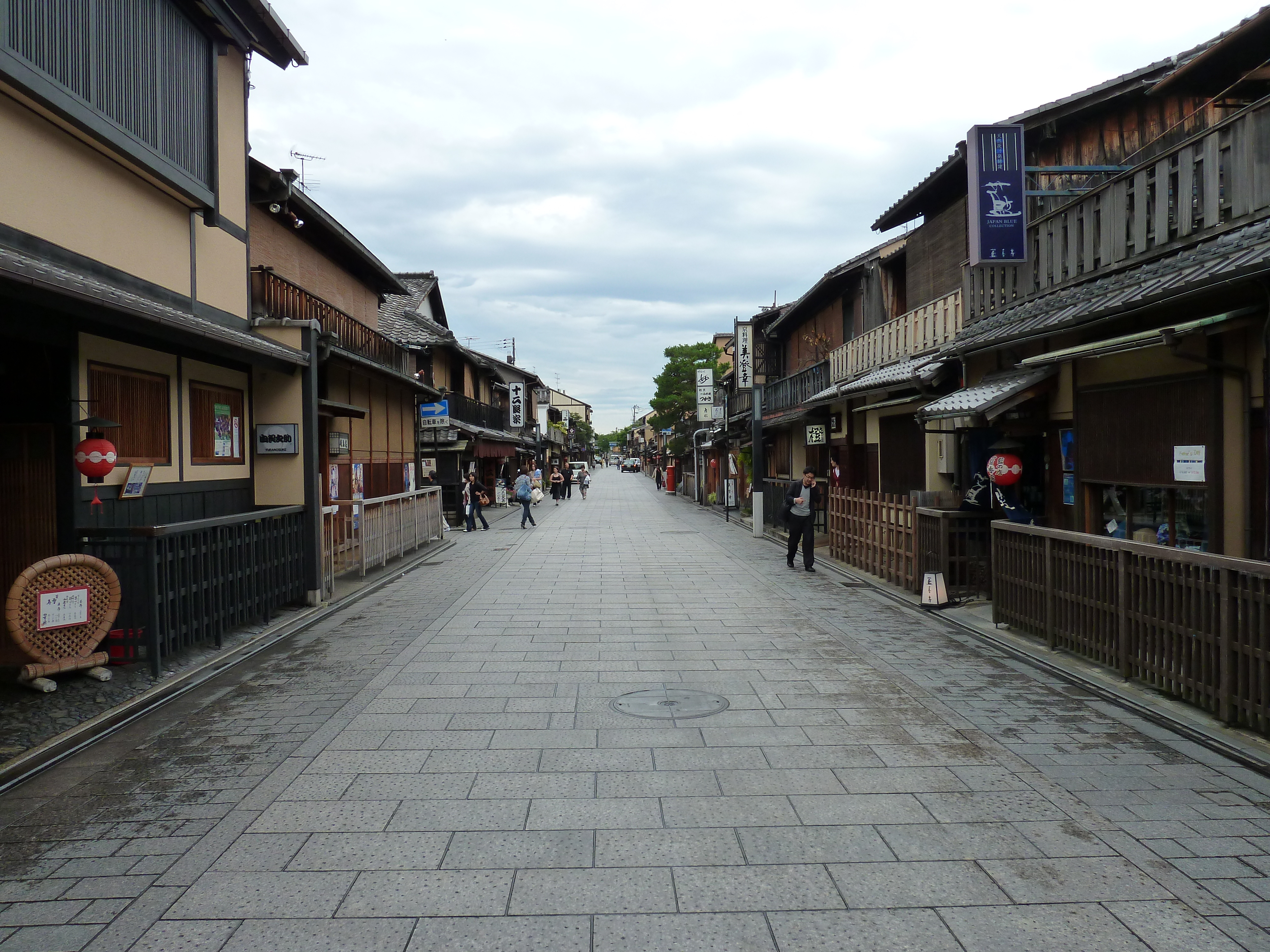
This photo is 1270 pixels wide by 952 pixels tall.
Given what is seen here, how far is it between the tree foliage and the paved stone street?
5017 centimetres

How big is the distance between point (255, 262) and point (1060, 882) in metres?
15.9

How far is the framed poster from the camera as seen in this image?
27.8ft

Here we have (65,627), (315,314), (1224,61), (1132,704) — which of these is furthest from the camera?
(315,314)

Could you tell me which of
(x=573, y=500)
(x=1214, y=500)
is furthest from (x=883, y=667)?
(x=573, y=500)

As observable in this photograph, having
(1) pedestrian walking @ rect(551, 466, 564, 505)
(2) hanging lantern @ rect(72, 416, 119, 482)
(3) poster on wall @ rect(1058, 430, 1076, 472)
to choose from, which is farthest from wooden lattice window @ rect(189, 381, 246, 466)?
(1) pedestrian walking @ rect(551, 466, 564, 505)

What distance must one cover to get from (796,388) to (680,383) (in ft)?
106

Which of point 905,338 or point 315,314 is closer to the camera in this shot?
point 315,314

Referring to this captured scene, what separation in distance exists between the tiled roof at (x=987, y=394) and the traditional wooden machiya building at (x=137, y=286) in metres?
8.23

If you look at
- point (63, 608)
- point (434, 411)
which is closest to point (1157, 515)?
point (63, 608)

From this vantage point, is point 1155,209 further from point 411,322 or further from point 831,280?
point 411,322

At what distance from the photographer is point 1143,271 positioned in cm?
844

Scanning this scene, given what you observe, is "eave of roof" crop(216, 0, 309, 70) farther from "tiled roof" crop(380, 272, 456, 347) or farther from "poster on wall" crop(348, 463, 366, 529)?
"tiled roof" crop(380, 272, 456, 347)

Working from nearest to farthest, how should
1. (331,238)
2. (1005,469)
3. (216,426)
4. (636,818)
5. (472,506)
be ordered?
(636,818) < (1005,469) < (216,426) < (331,238) < (472,506)

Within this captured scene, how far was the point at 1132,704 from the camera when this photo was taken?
666cm
